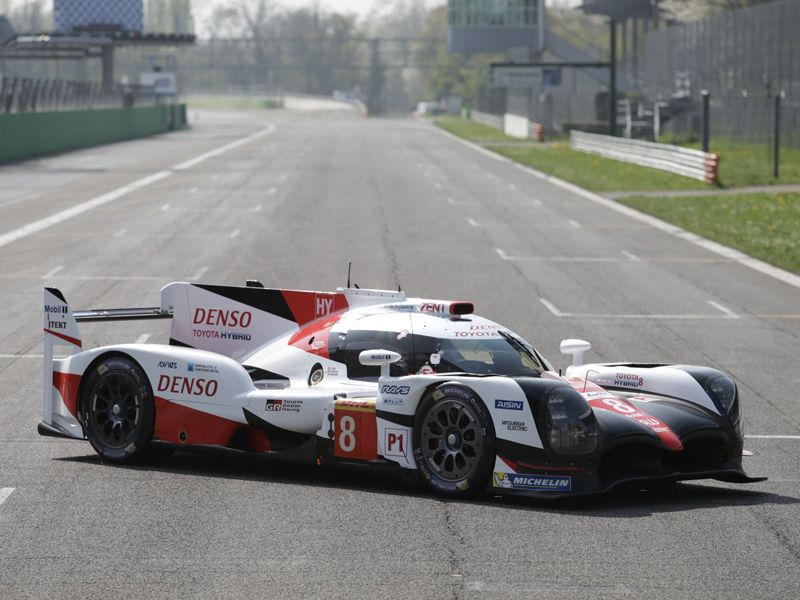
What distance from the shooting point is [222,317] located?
12.0 metres

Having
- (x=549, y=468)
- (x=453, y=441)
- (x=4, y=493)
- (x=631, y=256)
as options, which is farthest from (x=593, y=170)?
(x=4, y=493)

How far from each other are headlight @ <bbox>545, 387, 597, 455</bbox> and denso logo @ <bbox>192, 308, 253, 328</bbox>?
3.26 metres

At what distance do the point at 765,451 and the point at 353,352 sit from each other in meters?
3.57

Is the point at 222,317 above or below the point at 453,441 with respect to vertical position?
above

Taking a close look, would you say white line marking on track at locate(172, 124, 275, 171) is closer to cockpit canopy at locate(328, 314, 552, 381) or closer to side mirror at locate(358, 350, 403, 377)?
cockpit canopy at locate(328, 314, 552, 381)

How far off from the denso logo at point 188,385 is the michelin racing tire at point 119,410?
126 mm

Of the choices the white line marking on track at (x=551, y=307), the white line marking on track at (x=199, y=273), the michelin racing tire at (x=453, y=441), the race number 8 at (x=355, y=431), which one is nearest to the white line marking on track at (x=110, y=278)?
the white line marking on track at (x=199, y=273)

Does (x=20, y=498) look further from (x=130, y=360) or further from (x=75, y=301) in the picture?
(x=75, y=301)

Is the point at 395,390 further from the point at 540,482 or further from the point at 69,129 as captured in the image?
the point at 69,129

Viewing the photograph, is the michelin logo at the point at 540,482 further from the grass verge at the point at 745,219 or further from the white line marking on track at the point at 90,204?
the white line marking on track at the point at 90,204

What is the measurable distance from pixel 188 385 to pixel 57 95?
5805 cm

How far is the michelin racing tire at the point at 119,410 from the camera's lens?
1090cm

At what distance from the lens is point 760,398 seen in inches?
562

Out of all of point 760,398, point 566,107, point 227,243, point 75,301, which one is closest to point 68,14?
point 566,107
